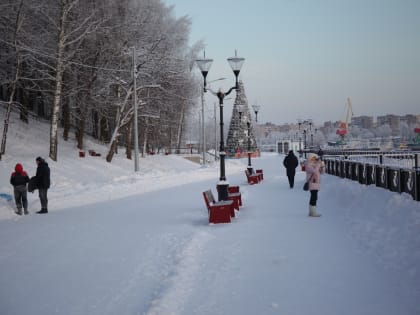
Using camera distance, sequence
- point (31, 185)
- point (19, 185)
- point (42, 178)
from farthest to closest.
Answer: point (42, 178) → point (31, 185) → point (19, 185)

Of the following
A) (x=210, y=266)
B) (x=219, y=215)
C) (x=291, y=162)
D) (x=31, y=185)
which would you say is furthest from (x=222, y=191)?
(x=291, y=162)

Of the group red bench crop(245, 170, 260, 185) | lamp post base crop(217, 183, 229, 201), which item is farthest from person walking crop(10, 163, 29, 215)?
red bench crop(245, 170, 260, 185)

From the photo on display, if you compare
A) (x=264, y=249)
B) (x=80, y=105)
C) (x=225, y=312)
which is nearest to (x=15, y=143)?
(x=80, y=105)

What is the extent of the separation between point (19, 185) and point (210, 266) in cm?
816

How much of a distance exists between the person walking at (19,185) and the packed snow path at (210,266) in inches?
43.2

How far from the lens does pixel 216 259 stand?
23.6ft

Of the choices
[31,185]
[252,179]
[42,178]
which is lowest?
[252,179]

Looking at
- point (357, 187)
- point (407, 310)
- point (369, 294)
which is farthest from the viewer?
point (357, 187)

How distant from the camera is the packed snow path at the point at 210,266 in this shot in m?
5.15

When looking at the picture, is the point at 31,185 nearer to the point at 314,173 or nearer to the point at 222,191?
the point at 222,191

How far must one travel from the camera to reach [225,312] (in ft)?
15.9

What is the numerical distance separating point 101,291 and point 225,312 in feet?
6.09

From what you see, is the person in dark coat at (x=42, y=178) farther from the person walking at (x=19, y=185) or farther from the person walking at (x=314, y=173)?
the person walking at (x=314, y=173)

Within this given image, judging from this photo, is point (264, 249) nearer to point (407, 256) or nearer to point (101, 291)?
point (407, 256)
